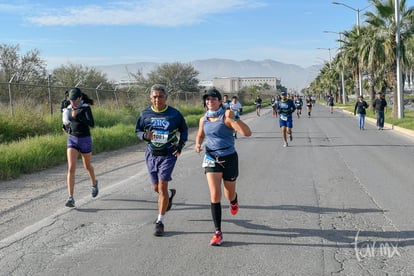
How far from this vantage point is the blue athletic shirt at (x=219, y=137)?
5.56 m

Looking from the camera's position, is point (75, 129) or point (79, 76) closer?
point (75, 129)

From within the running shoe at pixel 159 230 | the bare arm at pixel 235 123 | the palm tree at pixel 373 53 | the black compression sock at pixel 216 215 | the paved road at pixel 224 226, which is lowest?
the paved road at pixel 224 226

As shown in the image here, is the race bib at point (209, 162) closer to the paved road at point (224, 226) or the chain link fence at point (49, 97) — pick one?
the paved road at point (224, 226)

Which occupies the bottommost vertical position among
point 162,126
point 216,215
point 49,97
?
point 216,215

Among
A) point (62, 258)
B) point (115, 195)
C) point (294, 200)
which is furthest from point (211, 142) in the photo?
point (115, 195)

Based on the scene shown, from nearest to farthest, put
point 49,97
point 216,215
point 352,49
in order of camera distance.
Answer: point 216,215, point 49,97, point 352,49

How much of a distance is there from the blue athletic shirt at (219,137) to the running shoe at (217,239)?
92cm

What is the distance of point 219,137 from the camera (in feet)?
18.4

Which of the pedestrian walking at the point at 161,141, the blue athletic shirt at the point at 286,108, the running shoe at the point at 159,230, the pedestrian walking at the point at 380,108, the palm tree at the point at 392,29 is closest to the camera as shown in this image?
the running shoe at the point at 159,230

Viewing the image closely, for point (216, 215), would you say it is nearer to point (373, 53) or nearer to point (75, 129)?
point (75, 129)

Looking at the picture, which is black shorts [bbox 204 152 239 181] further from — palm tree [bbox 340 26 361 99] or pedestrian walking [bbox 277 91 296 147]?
palm tree [bbox 340 26 361 99]

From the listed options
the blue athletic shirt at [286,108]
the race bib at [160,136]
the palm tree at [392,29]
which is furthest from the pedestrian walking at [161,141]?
the palm tree at [392,29]

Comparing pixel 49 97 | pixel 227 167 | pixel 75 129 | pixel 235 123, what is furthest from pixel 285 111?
pixel 235 123

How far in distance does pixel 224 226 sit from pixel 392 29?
1073 inches
